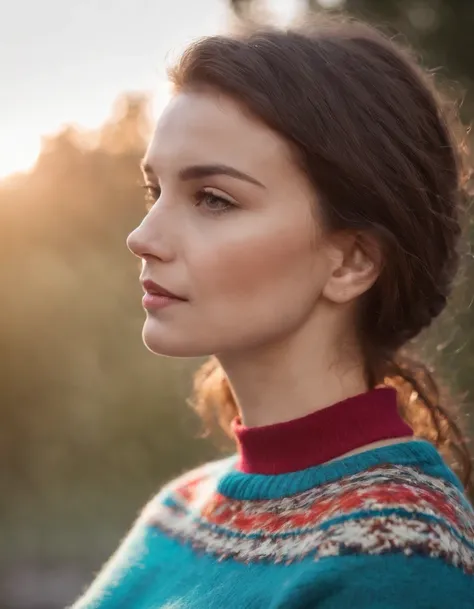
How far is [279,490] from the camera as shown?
1.21 metres

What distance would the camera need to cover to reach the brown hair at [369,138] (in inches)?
46.7

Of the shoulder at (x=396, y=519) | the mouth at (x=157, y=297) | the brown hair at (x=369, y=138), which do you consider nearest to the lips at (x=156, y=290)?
the mouth at (x=157, y=297)

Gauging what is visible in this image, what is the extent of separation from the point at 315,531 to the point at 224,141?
0.54m

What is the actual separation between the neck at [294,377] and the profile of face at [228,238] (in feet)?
0.15

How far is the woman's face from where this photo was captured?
46.6 inches

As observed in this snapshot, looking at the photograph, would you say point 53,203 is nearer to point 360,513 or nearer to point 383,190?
point 383,190

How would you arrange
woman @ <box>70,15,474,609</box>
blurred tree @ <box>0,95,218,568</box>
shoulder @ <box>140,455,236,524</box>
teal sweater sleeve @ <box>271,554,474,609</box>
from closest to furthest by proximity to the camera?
teal sweater sleeve @ <box>271,554,474,609</box> → woman @ <box>70,15,474,609</box> → shoulder @ <box>140,455,236,524</box> → blurred tree @ <box>0,95,218,568</box>

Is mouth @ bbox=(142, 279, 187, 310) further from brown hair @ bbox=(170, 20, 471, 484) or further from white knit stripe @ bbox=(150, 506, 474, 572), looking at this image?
white knit stripe @ bbox=(150, 506, 474, 572)

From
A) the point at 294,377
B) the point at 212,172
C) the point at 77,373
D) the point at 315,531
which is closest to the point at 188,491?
the point at 294,377

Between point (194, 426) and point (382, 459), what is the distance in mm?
1824

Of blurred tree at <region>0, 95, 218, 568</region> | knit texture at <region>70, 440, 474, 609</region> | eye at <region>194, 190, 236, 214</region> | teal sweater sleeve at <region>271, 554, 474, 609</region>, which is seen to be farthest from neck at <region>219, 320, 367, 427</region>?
blurred tree at <region>0, 95, 218, 568</region>

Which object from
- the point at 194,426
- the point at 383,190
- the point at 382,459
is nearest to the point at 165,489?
the point at 382,459

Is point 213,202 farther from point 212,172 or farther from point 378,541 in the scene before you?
point 378,541

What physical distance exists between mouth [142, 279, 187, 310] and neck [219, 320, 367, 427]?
5.5 inches
